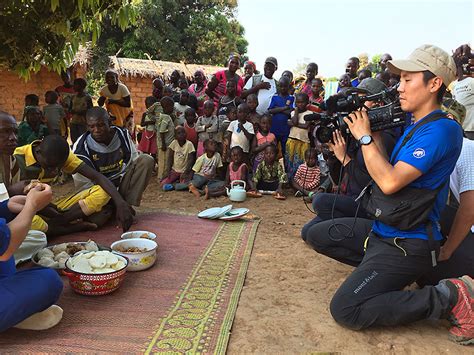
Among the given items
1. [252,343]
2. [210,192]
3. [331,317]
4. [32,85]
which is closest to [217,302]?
[252,343]

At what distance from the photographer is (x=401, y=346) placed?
197 cm

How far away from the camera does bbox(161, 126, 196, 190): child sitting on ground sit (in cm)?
584

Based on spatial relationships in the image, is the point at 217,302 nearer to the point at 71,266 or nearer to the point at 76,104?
the point at 71,266

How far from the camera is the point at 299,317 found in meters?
2.24

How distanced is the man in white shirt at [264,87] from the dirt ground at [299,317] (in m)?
2.93

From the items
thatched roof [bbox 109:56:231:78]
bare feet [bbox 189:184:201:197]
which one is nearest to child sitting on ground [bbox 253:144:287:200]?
bare feet [bbox 189:184:201:197]

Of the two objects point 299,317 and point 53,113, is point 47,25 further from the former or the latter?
point 53,113

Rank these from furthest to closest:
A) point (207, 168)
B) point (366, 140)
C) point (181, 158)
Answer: point (181, 158) → point (207, 168) → point (366, 140)

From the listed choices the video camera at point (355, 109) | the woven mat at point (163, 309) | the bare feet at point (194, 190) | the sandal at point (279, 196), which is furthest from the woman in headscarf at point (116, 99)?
the video camera at point (355, 109)

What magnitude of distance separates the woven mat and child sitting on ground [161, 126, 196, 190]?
2505 mm

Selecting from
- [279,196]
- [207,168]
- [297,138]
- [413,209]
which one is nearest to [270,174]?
[279,196]

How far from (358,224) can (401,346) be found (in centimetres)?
Result: 84

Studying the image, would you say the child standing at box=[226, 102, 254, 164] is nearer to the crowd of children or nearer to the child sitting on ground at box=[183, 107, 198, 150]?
the crowd of children

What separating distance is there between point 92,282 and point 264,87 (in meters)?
4.52
